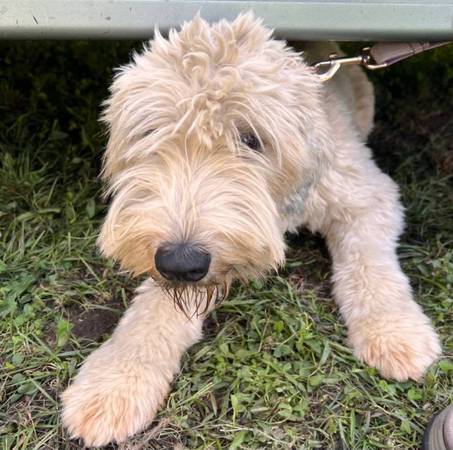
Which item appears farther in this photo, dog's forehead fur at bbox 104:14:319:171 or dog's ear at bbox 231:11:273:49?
dog's ear at bbox 231:11:273:49

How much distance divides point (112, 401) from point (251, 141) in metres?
1.22

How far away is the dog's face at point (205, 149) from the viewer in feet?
7.76

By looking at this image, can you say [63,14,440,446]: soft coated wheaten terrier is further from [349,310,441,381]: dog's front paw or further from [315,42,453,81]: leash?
[315,42,453,81]: leash

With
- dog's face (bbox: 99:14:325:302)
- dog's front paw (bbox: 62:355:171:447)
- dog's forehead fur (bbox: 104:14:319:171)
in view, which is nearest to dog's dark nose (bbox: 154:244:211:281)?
dog's face (bbox: 99:14:325:302)

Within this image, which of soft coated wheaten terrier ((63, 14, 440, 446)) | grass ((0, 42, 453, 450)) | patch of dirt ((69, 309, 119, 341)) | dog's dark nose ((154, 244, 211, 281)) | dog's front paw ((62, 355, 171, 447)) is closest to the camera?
dog's dark nose ((154, 244, 211, 281))

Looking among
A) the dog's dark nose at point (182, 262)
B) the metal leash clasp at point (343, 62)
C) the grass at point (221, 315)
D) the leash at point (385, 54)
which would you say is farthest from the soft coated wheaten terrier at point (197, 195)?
the leash at point (385, 54)

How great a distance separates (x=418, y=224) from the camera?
12.6ft

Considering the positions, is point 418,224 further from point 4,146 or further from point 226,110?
point 4,146

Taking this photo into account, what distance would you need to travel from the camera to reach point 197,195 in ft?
8.00

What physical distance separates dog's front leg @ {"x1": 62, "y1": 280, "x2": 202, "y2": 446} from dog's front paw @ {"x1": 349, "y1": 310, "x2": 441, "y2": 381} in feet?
2.56

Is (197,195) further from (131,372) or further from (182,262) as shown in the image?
(131,372)

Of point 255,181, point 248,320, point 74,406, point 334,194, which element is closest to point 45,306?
point 74,406

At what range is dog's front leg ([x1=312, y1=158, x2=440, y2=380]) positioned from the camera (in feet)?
9.17

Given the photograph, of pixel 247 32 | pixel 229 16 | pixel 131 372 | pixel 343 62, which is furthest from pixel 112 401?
pixel 343 62
